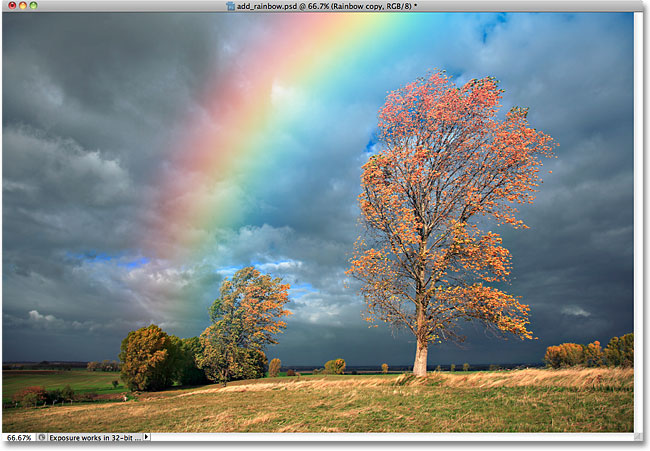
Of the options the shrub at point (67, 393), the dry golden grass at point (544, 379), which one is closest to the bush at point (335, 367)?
the dry golden grass at point (544, 379)

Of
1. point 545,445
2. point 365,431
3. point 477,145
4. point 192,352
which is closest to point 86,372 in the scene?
point 192,352

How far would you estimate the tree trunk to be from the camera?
14.4 metres

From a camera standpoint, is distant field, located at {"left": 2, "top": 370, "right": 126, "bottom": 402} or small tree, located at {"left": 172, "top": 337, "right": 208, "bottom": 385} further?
small tree, located at {"left": 172, "top": 337, "right": 208, "bottom": 385}

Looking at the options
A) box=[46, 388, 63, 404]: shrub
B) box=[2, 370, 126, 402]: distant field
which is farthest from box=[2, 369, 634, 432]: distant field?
box=[46, 388, 63, 404]: shrub

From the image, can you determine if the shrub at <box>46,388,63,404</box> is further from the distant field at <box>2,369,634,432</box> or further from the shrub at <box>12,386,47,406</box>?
the distant field at <box>2,369,634,432</box>

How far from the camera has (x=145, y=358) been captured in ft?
73.2

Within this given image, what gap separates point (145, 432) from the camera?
332 inches

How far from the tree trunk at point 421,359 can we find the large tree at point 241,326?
10956 millimetres

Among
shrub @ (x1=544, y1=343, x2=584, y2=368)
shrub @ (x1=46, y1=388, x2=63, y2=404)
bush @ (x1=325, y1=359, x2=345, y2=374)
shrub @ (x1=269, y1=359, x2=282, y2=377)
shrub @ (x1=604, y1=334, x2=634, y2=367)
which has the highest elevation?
shrub @ (x1=604, y1=334, x2=634, y2=367)

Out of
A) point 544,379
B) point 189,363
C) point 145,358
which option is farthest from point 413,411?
point 189,363

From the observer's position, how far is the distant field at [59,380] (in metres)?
8.74

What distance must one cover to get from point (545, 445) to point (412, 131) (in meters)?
11.9

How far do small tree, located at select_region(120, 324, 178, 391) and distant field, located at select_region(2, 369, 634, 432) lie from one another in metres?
11.9
